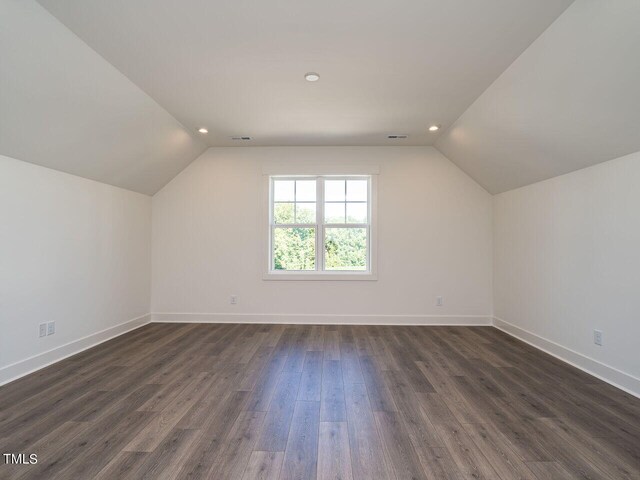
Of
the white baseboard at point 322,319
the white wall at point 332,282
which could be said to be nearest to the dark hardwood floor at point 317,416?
the white baseboard at point 322,319

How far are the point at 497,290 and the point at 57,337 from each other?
522 cm

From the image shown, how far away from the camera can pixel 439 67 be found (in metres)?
2.48

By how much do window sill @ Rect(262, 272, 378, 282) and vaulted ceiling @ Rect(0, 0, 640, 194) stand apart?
2.05m

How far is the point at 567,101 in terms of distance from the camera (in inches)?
90.8

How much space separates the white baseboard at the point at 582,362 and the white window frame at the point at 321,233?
1901 mm

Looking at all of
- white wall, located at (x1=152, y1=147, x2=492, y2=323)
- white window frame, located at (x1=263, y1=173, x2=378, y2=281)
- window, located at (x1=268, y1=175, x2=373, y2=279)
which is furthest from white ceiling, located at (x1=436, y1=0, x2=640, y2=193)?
window, located at (x1=268, y1=175, x2=373, y2=279)

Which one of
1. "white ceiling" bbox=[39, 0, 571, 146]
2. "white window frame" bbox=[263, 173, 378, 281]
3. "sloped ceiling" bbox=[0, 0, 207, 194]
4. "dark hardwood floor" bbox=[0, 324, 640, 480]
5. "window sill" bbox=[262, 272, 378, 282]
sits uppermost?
"white ceiling" bbox=[39, 0, 571, 146]

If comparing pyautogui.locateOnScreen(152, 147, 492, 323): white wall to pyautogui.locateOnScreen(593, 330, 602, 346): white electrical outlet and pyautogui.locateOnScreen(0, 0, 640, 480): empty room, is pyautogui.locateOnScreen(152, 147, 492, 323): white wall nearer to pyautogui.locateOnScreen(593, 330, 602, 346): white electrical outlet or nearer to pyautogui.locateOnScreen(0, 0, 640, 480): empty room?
pyautogui.locateOnScreen(0, 0, 640, 480): empty room

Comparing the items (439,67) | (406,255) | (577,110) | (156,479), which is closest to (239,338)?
(156,479)

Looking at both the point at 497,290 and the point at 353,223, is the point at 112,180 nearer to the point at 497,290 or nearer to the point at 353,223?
the point at 353,223

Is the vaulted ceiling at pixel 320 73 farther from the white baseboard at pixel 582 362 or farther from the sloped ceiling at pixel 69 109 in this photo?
the white baseboard at pixel 582 362

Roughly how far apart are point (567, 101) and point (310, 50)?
6.52 feet

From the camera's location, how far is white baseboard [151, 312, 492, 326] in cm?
434

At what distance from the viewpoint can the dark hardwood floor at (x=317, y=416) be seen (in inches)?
62.1
